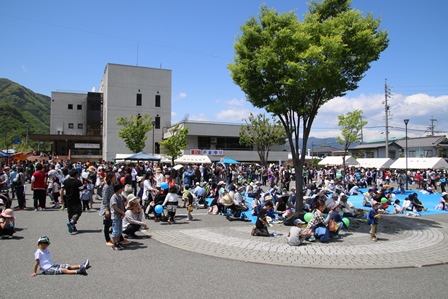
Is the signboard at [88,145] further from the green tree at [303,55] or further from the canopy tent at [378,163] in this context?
the green tree at [303,55]

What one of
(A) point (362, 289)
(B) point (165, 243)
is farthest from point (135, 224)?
(A) point (362, 289)

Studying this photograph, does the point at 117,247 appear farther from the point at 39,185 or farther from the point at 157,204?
the point at 39,185

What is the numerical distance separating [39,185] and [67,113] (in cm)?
5326

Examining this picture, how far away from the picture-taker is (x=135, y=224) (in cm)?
861

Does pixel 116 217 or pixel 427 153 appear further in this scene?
pixel 427 153

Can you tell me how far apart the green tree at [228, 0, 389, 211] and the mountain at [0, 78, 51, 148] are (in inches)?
2787

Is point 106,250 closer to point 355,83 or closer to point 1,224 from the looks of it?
point 1,224

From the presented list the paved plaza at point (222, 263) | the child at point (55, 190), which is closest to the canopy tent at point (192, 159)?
the child at point (55, 190)

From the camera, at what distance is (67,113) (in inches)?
2371

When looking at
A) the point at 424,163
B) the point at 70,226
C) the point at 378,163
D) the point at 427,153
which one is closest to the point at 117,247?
the point at 70,226

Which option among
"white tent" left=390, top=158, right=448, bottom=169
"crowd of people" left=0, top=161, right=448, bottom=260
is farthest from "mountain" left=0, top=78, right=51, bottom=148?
"white tent" left=390, top=158, right=448, bottom=169

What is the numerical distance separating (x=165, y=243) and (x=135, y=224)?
97cm

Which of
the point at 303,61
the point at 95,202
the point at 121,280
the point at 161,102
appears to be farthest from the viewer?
the point at 161,102

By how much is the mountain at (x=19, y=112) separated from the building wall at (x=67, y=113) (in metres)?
15.7
